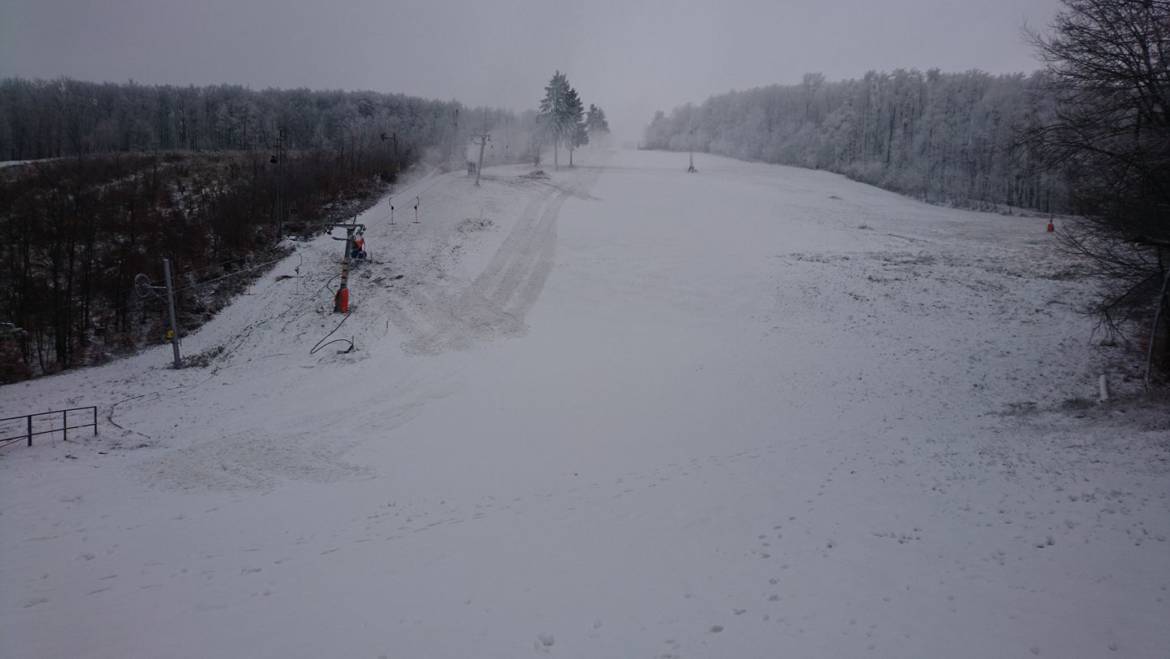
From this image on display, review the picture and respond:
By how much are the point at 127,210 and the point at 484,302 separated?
4110 cm

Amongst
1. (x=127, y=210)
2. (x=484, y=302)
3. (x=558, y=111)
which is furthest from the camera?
(x=558, y=111)

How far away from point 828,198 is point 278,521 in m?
58.8

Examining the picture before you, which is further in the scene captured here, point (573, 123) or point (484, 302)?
point (573, 123)

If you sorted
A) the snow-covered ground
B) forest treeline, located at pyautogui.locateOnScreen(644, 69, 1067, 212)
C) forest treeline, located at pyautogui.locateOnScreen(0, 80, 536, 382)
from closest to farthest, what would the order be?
the snow-covered ground, forest treeline, located at pyautogui.locateOnScreen(0, 80, 536, 382), forest treeline, located at pyautogui.locateOnScreen(644, 69, 1067, 212)

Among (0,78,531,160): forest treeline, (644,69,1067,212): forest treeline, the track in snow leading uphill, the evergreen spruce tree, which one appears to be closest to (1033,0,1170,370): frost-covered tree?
the track in snow leading uphill

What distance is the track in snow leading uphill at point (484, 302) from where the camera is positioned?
24594mm

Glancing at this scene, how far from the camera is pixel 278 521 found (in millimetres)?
11078

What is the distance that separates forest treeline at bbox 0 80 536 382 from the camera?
103 ft

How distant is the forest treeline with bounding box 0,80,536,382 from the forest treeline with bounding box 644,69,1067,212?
49.5 m

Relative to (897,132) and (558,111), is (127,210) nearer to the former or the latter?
(558,111)

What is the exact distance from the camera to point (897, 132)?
3302 inches

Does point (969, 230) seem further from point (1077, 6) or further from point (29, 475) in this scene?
point (29, 475)

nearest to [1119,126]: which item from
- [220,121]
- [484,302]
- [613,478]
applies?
[613,478]

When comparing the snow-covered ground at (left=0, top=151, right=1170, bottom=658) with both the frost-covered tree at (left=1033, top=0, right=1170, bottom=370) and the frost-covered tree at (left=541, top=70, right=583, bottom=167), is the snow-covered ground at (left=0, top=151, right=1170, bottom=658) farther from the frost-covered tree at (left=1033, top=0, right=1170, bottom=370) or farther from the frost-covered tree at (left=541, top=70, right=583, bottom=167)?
the frost-covered tree at (left=541, top=70, right=583, bottom=167)
